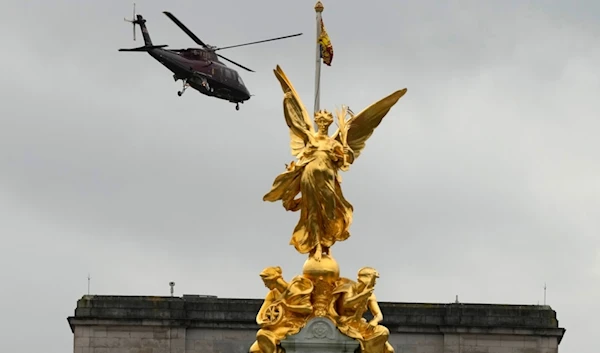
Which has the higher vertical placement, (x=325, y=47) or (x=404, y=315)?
(x=404, y=315)

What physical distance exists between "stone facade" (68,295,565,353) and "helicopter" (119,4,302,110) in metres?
9.97

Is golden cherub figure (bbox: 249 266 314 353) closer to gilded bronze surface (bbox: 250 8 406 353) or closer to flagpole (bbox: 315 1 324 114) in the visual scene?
gilded bronze surface (bbox: 250 8 406 353)

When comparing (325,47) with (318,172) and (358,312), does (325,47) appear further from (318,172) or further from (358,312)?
(358,312)

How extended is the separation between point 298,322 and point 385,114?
21.3ft

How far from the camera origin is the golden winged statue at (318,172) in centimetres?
14612

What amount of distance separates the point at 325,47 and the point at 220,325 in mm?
30844

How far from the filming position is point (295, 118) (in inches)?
5792

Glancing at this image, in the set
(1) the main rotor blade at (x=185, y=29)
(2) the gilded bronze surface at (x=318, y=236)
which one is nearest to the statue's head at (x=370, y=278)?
(2) the gilded bronze surface at (x=318, y=236)

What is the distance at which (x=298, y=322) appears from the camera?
146 meters

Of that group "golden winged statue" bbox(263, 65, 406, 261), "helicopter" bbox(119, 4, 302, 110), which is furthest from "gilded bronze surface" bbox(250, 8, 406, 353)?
"helicopter" bbox(119, 4, 302, 110)

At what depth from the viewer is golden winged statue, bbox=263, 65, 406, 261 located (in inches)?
5753

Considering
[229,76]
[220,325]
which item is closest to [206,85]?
[229,76]

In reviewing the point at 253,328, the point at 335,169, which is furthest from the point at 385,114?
the point at 253,328

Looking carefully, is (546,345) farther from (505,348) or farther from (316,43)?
(316,43)
